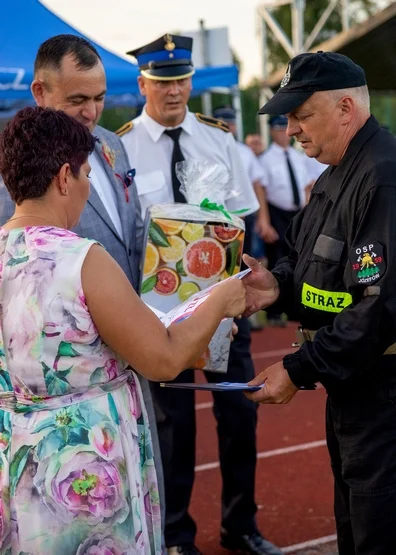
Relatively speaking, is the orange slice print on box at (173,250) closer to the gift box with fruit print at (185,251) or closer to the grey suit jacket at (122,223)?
the gift box with fruit print at (185,251)

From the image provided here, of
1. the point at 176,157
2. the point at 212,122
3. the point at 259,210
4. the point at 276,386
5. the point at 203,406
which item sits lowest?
the point at 203,406

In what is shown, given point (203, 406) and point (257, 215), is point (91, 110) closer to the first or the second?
point (203, 406)

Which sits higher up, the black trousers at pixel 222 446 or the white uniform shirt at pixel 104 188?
the white uniform shirt at pixel 104 188

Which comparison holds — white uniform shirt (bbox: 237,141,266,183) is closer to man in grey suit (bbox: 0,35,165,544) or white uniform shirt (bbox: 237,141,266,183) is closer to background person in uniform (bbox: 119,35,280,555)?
background person in uniform (bbox: 119,35,280,555)

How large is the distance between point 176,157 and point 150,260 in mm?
1136

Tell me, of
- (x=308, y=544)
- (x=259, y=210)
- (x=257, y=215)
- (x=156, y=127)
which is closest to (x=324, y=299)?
(x=156, y=127)

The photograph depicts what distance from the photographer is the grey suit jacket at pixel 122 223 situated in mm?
3150

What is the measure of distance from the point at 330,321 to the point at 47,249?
105cm

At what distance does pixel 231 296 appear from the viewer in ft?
8.70

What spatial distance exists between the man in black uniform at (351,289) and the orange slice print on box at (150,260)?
2.06ft

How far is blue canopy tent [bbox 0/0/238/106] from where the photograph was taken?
7996 mm

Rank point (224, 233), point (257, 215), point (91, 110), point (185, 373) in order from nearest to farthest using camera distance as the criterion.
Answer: point (91, 110), point (224, 233), point (185, 373), point (257, 215)

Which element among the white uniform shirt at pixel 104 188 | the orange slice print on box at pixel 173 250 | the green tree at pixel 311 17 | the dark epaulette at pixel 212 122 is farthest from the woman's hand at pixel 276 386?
the green tree at pixel 311 17

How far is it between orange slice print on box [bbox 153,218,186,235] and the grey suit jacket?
0.17 metres
